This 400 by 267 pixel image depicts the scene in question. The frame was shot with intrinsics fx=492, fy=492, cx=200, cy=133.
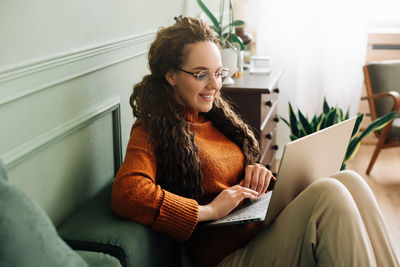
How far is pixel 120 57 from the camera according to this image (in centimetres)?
160

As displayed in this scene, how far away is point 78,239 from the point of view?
1.12 meters

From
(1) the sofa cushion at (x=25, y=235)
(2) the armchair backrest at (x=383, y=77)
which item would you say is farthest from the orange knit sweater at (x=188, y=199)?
(2) the armchair backrest at (x=383, y=77)

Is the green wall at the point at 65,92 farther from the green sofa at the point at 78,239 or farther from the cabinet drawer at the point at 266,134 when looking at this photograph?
the cabinet drawer at the point at 266,134

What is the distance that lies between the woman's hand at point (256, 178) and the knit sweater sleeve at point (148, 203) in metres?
0.25

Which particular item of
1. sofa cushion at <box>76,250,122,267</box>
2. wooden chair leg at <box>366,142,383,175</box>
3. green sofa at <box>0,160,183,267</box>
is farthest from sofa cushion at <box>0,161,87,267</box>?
wooden chair leg at <box>366,142,383,175</box>

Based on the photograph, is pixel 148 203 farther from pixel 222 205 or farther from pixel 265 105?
pixel 265 105

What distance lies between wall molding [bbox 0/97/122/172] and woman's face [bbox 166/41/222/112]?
0.78ft

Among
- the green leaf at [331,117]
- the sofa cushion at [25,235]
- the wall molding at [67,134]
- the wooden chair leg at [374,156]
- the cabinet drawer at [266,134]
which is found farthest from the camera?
the wooden chair leg at [374,156]

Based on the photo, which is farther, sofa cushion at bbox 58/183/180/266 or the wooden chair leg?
the wooden chair leg

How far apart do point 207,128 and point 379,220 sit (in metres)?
0.54

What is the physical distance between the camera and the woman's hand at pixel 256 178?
142 centimetres

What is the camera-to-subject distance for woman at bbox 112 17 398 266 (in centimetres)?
118

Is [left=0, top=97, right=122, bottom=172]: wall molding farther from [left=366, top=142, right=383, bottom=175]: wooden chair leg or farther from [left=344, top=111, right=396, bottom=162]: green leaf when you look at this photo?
[left=366, top=142, right=383, bottom=175]: wooden chair leg

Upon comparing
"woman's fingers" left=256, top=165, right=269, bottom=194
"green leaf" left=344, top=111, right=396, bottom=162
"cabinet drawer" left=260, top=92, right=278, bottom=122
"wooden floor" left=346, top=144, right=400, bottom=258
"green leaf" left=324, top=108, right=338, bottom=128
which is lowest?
"wooden floor" left=346, top=144, right=400, bottom=258
